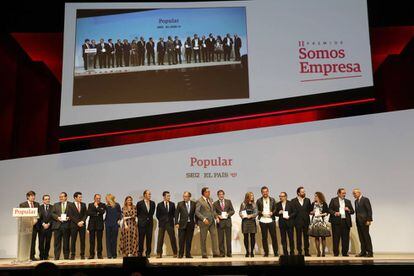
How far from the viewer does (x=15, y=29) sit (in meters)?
11.1

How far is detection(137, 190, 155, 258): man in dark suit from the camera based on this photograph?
9.60 meters

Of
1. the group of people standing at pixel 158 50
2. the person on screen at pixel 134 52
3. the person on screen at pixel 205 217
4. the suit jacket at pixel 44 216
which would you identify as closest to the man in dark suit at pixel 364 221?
the person on screen at pixel 205 217

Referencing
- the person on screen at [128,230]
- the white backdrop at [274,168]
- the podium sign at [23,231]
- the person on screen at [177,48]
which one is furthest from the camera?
the person on screen at [177,48]

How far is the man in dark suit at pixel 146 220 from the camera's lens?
9602 millimetres

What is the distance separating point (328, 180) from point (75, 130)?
18.3 feet

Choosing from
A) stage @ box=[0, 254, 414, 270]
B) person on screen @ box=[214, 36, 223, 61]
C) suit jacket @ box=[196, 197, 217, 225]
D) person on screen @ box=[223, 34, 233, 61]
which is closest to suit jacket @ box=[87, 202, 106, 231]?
stage @ box=[0, 254, 414, 270]

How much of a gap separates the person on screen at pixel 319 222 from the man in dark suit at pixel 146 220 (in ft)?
10.5

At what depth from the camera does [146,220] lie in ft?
31.6

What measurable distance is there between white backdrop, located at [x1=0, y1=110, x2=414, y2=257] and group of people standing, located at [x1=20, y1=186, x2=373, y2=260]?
71cm

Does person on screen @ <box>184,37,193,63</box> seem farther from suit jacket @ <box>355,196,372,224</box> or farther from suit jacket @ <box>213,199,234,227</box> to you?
suit jacket @ <box>355,196,372,224</box>

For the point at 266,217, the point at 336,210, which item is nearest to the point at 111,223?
the point at 266,217

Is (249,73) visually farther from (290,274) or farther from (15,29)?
(290,274)

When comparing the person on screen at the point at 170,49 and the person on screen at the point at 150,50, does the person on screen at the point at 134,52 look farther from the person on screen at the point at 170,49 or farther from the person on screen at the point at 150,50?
the person on screen at the point at 170,49

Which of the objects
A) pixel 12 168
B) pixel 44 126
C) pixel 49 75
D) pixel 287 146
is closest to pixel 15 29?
pixel 49 75
